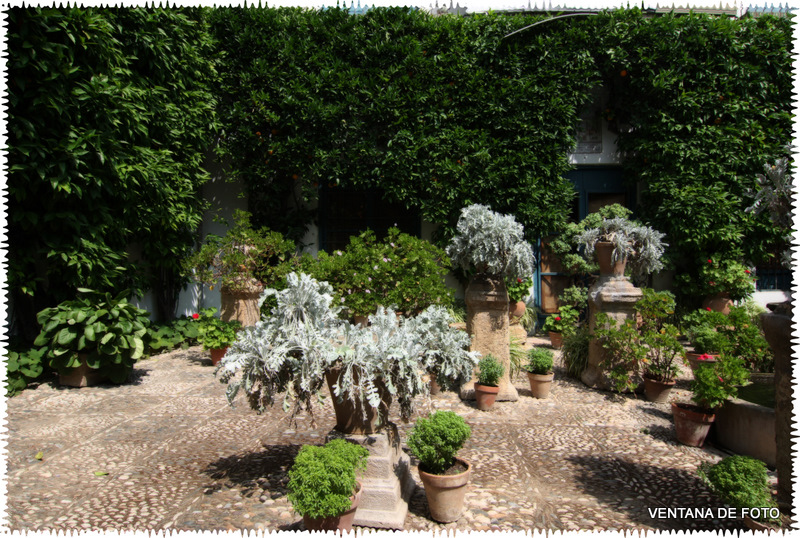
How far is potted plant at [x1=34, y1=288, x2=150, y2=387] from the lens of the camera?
5.87 m

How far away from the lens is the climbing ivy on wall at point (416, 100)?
891 centimetres

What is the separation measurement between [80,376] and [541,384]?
514 centimetres

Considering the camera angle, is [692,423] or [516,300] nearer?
[692,423]

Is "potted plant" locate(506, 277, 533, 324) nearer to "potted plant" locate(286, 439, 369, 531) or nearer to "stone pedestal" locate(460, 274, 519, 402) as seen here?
"stone pedestal" locate(460, 274, 519, 402)

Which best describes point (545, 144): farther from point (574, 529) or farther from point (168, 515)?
point (168, 515)

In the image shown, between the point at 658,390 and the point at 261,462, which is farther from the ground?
the point at 658,390

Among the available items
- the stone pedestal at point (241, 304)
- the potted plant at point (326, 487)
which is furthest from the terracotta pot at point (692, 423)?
the stone pedestal at point (241, 304)

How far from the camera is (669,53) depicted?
9.02 meters

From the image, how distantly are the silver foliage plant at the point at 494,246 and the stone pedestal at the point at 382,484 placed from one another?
284 cm

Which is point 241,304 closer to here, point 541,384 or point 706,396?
point 541,384

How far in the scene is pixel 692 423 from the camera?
441 centimetres

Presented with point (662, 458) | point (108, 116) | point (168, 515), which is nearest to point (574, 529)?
point (662, 458)

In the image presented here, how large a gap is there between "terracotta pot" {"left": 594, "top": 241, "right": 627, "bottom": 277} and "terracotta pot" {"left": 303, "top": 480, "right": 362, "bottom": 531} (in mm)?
4436

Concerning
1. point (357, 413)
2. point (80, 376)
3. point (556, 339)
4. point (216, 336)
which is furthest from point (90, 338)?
point (556, 339)
